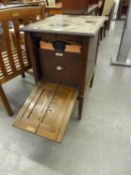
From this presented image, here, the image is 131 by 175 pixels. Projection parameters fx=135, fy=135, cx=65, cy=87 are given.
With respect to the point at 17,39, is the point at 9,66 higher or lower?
lower

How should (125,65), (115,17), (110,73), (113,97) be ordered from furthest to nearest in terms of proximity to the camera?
1. (115,17)
2. (125,65)
3. (110,73)
4. (113,97)

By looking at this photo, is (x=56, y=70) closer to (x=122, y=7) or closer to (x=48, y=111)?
(x=48, y=111)

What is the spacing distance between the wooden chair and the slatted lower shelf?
30 centimetres

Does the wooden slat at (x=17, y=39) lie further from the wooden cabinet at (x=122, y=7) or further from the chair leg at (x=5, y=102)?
the wooden cabinet at (x=122, y=7)

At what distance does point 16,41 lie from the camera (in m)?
1.25

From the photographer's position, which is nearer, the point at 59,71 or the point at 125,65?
the point at 59,71

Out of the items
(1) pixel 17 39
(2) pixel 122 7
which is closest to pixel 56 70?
(1) pixel 17 39

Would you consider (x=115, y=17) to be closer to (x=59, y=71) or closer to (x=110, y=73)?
(x=110, y=73)

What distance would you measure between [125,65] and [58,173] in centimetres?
195

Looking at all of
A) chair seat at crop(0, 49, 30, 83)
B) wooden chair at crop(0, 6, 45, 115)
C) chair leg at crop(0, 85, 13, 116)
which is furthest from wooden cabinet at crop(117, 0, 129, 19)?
chair leg at crop(0, 85, 13, 116)

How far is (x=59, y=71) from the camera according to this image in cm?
118

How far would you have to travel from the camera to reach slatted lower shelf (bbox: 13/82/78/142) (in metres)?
1.01

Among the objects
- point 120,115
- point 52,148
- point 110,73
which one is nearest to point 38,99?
point 52,148

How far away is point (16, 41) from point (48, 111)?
0.71m
